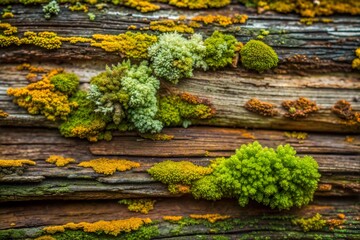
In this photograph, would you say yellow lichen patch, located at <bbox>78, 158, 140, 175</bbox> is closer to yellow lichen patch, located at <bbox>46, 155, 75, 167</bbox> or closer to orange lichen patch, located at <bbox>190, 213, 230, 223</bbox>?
yellow lichen patch, located at <bbox>46, 155, 75, 167</bbox>

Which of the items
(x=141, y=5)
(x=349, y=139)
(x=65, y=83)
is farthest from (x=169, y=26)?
(x=349, y=139)

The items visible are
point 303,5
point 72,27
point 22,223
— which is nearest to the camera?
point 22,223

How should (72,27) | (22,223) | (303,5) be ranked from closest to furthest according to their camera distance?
(22,223) → (72,27) → (303,5)

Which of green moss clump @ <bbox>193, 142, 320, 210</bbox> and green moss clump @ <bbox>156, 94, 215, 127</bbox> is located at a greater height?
green moss clump @ <bbox>156, 94, 215, 127</bbox>

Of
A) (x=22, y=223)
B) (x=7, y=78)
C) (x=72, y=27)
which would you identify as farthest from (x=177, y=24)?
(x=22, y=223)

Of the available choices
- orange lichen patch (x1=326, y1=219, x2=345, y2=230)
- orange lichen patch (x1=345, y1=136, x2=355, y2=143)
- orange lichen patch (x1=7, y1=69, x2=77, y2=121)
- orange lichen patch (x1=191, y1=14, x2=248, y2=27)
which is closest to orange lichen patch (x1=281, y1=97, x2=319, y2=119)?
orange lichen patch (x1=345, y1=136, x2=355, y2=143)

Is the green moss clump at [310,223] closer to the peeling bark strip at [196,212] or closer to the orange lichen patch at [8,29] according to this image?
the peeling bark strip at [196,212]

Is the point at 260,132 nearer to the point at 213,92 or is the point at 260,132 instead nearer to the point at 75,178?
the point at 213,92
